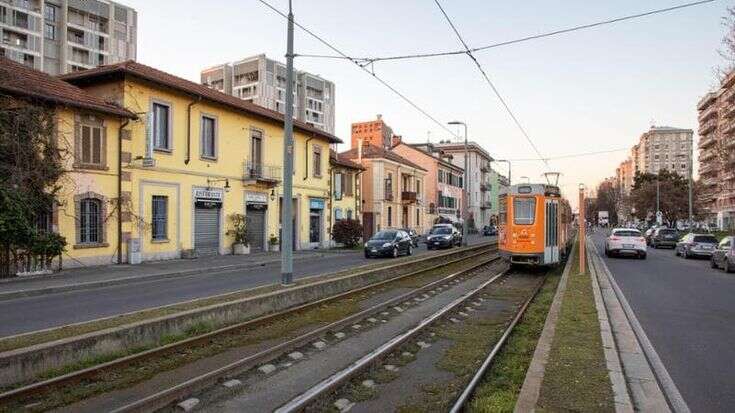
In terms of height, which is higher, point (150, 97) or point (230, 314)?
point (150, 97)

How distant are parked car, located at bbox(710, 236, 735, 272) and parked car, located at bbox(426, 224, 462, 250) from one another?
53.5 ft

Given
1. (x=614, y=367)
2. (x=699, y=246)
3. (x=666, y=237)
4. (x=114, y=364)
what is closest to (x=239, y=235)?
(x=114, y=364)

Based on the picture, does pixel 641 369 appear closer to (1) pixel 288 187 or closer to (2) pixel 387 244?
(1) pixel 288 187

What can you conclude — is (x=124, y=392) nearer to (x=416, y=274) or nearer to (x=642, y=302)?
(x=642, y=302)

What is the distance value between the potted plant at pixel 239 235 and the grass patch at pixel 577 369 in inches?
801

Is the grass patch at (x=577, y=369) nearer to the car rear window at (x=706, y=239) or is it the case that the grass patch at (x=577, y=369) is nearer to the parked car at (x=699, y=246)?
the parked car at (x=699, y=246)

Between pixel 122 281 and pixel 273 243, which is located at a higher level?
pixel 273 243

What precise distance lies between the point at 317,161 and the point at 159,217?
47.4 feet

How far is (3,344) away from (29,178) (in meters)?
12.9

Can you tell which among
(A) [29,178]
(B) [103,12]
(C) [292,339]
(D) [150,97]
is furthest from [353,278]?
(B) [103,12]

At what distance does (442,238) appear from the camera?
3709cm

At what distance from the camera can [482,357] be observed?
7.74m

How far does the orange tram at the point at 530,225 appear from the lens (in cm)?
1944

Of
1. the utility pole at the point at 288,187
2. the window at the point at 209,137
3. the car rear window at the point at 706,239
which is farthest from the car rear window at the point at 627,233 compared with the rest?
the utility pole at the point at 288,187
